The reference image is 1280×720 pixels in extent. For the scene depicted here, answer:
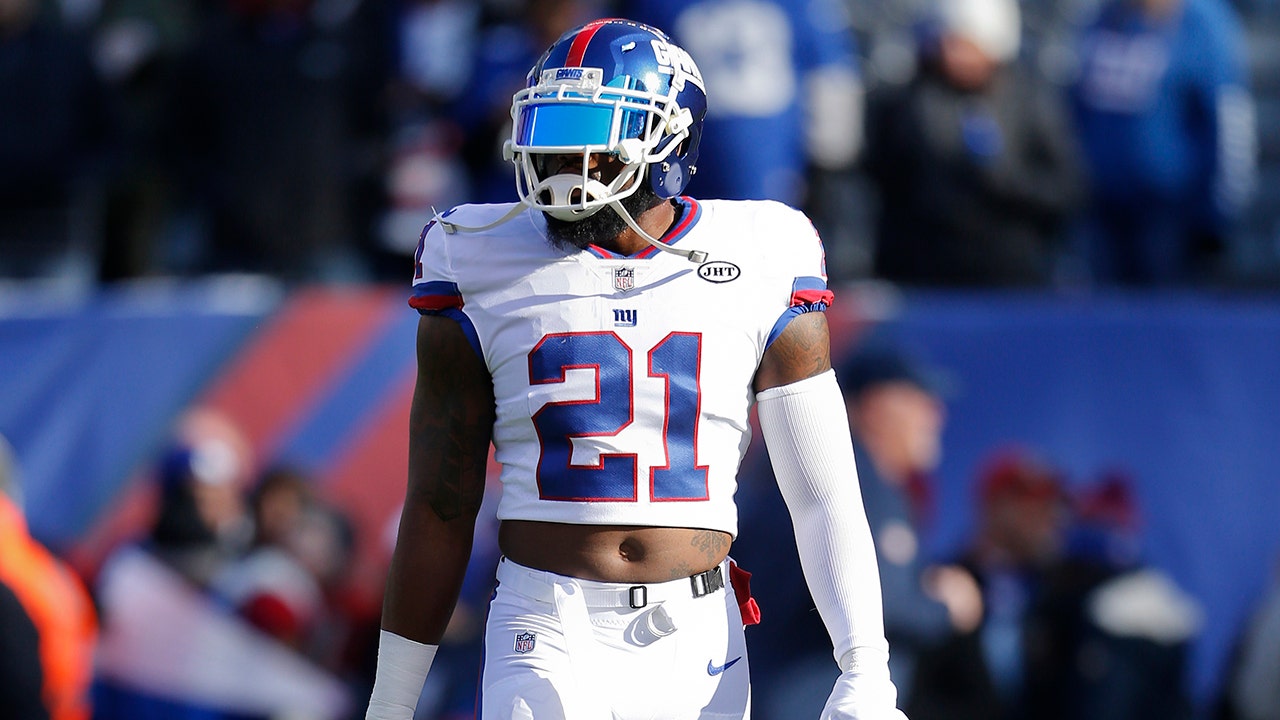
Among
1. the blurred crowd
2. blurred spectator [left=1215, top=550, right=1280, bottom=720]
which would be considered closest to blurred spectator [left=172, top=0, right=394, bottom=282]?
the blurred crowd

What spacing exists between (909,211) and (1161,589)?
1.59 metres

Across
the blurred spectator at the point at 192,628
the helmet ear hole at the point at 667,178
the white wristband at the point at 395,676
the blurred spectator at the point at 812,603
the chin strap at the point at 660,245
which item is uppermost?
the helmet ear hole at the point at 667,178

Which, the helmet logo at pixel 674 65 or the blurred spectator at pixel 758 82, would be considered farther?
the blurred spectator at pixel 758 82

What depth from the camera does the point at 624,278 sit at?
3.04 meters

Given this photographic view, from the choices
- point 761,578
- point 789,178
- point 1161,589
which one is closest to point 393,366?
point 789,178

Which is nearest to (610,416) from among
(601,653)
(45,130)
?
(601,653)

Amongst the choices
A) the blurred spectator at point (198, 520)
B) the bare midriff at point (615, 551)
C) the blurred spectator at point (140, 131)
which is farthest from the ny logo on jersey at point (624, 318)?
the blurred spectator at point (140, 131)

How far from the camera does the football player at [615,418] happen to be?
2.97m

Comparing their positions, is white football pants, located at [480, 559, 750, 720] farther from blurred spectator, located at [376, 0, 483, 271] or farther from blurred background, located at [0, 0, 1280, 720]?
blurred spectator, located at [376, 0, 483, 271]

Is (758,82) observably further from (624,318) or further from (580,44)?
(624,318)

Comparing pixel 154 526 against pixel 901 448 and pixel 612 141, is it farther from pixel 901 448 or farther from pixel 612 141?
pixel 612 141

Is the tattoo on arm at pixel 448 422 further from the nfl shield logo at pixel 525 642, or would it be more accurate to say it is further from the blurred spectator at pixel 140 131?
the blurred spectator at pixel 140 131

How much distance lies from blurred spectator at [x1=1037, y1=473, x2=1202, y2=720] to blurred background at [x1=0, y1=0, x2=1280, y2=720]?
0.01 metres

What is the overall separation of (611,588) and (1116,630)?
10.4ft
